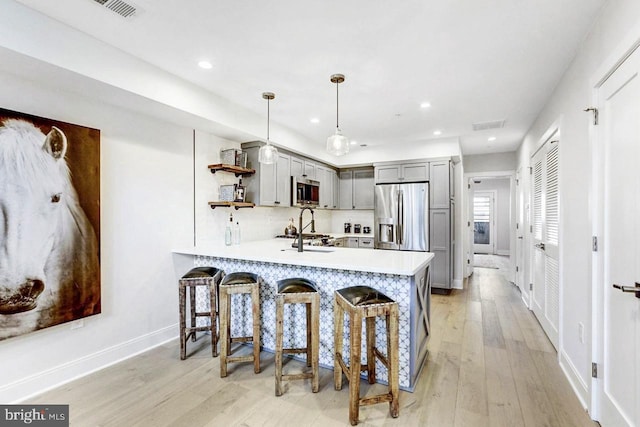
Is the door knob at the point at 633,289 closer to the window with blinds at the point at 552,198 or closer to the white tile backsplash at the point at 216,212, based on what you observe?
the window with blinds at the point at 552,198

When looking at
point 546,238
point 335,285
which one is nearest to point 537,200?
point 546,238

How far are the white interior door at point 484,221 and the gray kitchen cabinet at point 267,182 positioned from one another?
322 inches

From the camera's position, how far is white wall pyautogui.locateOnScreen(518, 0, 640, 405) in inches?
71.9

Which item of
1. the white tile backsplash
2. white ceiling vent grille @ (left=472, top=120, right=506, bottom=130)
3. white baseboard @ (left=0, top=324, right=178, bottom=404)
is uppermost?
white ceiling vent grille @ (left=472, top=120, right=506, bottom=130)

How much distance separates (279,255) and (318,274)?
398 millimetres

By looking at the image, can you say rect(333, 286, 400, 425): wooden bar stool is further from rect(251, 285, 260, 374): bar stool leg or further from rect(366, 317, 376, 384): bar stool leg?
rect(251, 285, 260, 374): bar stool leg

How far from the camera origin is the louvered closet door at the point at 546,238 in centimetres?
297

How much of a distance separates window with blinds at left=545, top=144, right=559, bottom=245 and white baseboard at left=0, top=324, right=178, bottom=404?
A: 13.5ft

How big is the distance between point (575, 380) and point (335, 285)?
1935mm

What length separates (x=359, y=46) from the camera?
2320mm

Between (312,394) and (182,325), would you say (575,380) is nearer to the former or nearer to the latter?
(312,394)

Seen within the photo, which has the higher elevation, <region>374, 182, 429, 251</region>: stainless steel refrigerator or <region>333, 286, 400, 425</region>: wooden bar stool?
<region>374, 182, 429, 251</region>: stainless steel refrigerator

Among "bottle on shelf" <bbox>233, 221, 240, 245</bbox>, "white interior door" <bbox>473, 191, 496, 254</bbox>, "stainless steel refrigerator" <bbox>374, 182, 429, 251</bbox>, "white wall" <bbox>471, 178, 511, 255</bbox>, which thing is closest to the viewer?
"bottle on shelf" <bbox>233, 221, 240, 245</bbox>

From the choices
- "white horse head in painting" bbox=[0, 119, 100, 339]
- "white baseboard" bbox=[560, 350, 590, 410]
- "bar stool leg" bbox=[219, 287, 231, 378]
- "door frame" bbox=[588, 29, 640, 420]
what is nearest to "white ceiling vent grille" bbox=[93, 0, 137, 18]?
"white horse head in painting" bbox=[0, 119, 100, 339]
